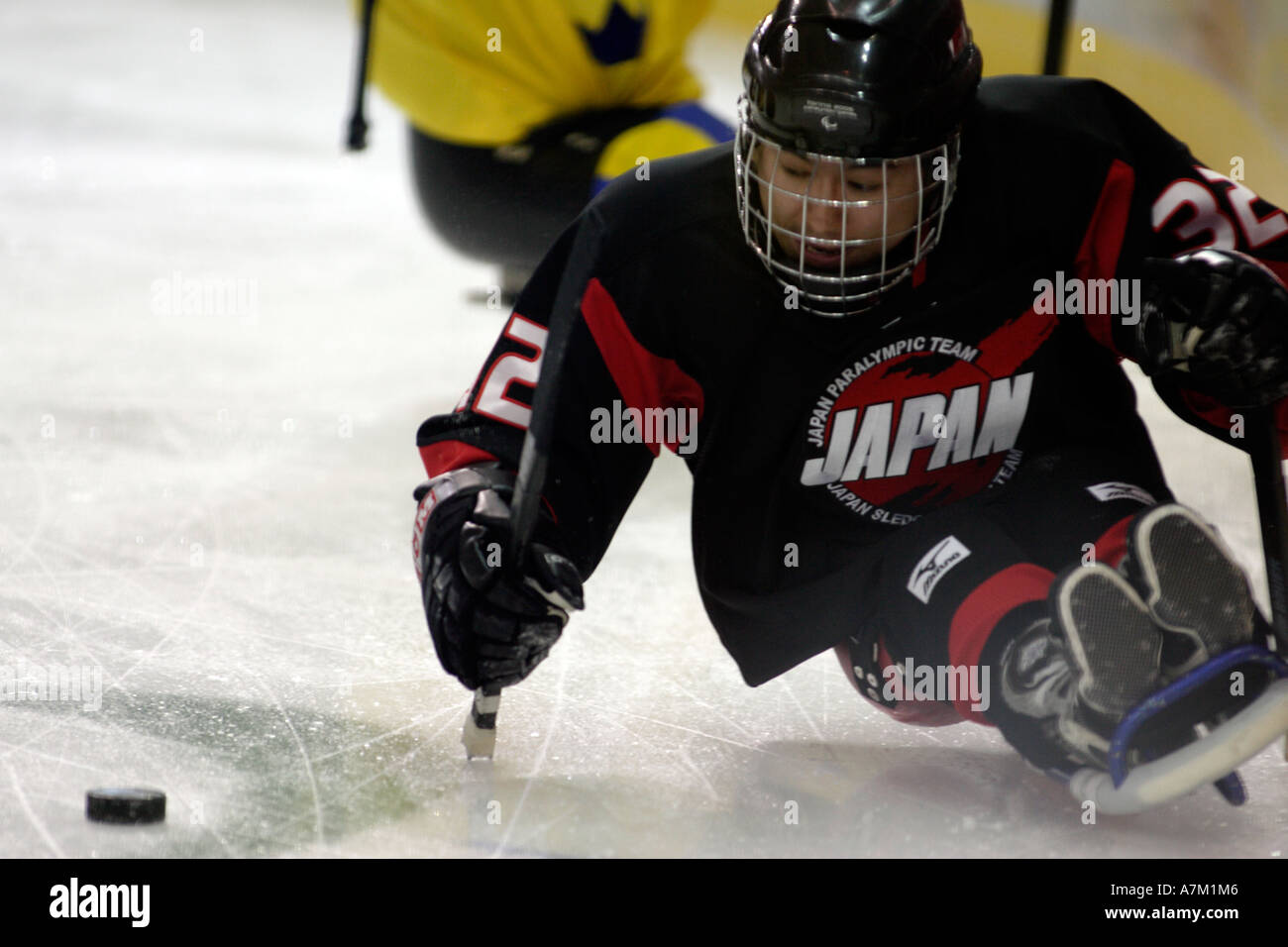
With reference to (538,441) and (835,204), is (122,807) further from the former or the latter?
(835,204)

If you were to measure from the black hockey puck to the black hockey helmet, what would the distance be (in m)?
0.72

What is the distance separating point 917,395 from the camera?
60.4 inches

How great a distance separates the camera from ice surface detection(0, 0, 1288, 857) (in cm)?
144

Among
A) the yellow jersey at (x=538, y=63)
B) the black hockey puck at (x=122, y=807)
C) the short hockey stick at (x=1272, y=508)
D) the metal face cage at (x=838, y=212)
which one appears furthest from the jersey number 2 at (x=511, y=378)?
the yellow jersey at (x=538, y=63)

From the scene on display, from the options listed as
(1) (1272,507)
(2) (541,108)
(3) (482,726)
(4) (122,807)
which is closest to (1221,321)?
(1) (1272,507)

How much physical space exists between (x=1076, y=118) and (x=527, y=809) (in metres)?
0.85

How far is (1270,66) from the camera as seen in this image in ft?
12.6

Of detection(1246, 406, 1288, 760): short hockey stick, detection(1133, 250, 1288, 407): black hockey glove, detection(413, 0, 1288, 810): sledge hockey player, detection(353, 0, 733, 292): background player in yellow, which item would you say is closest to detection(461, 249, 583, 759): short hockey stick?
detection(413, 0, 1288, 810): sledge hockey player

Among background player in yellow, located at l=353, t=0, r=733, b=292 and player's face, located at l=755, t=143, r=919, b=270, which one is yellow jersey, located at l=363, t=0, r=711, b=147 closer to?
background player in yellow, located at l=353, t=0, r=733, b=292

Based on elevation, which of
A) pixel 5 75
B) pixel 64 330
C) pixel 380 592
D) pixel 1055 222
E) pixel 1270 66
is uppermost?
pixel 1055 222

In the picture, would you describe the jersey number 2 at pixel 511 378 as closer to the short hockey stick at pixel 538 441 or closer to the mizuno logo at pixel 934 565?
the short hockey stick at pixel 538 441

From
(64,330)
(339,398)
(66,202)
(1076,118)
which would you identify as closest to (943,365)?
(1076,118)

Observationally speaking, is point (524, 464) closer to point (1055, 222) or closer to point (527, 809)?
point (527, 809)

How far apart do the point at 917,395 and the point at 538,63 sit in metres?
1.76
